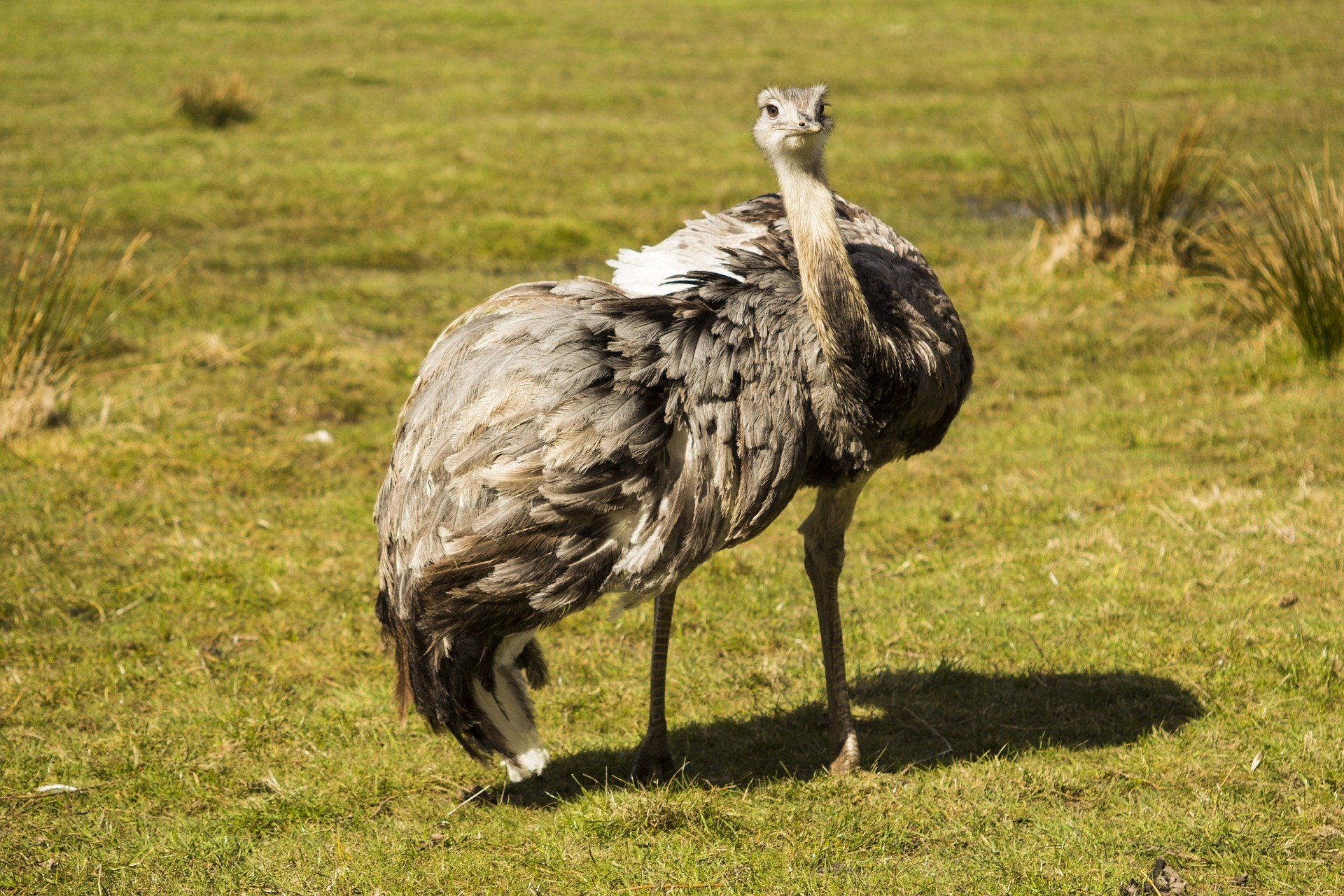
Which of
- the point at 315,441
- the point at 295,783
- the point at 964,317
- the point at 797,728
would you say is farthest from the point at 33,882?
the point at 964,317

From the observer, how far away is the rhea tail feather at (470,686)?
477 centimetres

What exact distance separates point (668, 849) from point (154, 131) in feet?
48.8

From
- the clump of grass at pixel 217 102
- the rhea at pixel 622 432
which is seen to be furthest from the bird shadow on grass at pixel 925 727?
the clump of grass at pixel 217 102

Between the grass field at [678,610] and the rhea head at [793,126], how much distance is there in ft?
8.30

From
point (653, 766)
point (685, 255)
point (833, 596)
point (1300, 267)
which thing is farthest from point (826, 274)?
point (1300, 267)

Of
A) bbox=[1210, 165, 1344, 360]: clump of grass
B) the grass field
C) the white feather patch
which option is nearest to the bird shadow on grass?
the grass field

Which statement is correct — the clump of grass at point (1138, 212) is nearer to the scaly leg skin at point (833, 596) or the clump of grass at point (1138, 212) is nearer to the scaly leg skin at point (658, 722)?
the scaly leg skin at point (833, 596)

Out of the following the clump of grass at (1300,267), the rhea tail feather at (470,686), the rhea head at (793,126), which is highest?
the rhea head at (793,126)

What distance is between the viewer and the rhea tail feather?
4766 mm

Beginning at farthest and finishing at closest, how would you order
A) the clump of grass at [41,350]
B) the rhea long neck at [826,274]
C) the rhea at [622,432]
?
the clump of grass at [41,350] → the rhea long neck at [826,274] → the rhea at [622,432]

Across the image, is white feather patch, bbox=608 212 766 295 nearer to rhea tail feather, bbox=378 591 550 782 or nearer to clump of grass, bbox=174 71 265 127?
rhea tail feather, bbox=378 591 550 782

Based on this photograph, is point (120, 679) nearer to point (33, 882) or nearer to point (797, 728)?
point (33, 882)

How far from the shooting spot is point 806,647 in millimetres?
6531

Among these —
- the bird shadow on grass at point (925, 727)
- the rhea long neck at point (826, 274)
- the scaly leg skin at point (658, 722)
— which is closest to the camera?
the rhea long neck at point (826, 274)
